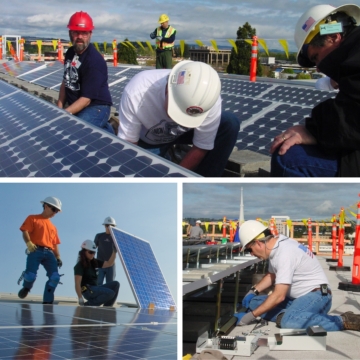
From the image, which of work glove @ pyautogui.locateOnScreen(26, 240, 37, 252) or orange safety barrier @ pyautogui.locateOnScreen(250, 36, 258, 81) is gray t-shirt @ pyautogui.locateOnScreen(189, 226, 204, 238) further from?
orange safety barrier @ pyautogui.locateOnScreen(250, 36, 258, 81)

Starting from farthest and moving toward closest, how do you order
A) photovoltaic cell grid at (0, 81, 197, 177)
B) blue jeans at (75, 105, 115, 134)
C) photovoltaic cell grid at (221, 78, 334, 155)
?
photovoltaic cell grid at (221, 78, 334, 155)
blue jeans at (75, 105, 115, 134)
photovoltaic cell grid at (0, 81, 197, 177)

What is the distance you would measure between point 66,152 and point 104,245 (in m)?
1.03

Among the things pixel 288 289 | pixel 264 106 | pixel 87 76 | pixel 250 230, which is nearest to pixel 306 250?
pixel 288 289

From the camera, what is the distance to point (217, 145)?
4.66 meters

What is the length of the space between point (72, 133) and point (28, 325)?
1.28m

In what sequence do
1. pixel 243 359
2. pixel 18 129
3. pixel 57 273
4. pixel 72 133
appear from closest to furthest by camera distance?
pixel 243 359 → pixel 57 273 → pixel 72 133 → pixel 18 129

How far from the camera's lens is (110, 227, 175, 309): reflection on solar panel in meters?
2.55

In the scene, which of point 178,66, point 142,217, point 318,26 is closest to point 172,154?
point 178,66

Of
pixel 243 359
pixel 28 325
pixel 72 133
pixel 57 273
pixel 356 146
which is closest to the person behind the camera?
pixel 243 359

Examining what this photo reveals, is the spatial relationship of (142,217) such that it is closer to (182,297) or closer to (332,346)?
(182,297)

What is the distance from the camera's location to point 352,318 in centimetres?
259

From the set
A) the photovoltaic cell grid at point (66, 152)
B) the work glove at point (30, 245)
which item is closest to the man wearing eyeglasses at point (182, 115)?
the photovoltaic cell grid at point (66, 152)

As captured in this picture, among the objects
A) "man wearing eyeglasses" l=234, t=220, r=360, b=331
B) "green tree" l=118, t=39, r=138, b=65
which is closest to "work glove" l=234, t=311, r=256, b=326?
"man wearing eyeglasses" l=234, t=220, r=360, b=331

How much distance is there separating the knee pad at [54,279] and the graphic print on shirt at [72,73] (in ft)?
12.6
